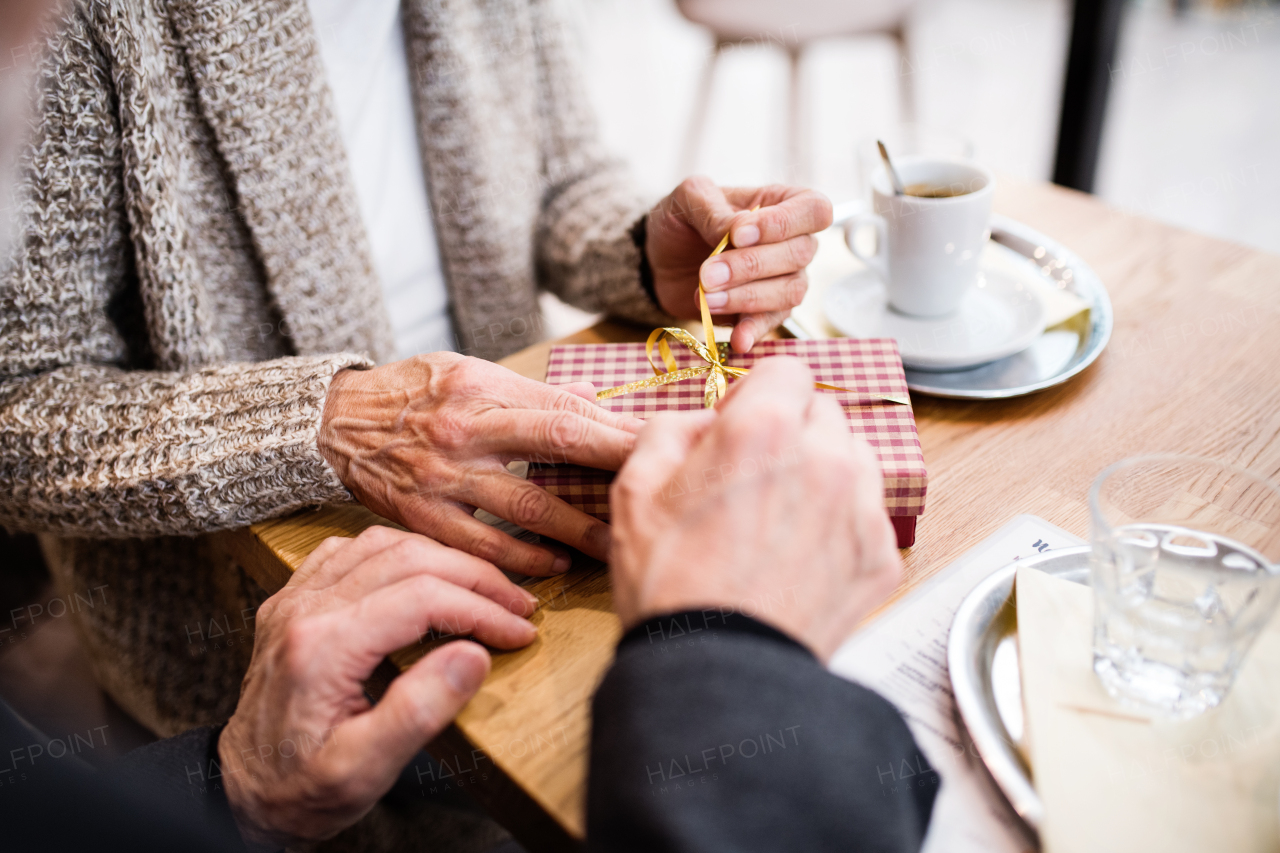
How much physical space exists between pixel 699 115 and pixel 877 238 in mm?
1960

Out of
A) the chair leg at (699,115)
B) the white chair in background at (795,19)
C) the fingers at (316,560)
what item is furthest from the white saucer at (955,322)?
the chair leg at (699,115)

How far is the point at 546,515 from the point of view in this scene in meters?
0.61

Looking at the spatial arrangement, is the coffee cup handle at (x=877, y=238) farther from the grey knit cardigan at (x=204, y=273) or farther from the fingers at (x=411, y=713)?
the fingers at (x=411, y=713)

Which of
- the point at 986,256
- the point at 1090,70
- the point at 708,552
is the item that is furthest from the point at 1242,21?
the point at 708,552

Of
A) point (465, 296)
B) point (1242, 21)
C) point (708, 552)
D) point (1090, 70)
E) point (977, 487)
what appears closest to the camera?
point (708, 552)

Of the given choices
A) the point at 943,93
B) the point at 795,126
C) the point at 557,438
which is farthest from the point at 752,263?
the point at 943,93

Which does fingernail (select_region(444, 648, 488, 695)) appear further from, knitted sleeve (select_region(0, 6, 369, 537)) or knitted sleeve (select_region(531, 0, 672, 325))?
knitted sleeve (select_region(531, 0, 672, 325))

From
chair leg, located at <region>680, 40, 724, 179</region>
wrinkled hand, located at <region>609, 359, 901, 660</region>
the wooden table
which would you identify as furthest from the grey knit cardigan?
chair leg, located at <region>680, 40, 724, 179</region>

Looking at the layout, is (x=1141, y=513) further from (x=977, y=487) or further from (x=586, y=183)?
(x=586, y=183)

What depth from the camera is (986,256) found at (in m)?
0.96

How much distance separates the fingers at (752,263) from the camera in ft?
2.46

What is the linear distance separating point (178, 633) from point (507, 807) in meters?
0.61

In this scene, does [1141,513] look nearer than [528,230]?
Yes

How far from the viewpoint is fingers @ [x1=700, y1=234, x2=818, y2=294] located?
2.46 feet
